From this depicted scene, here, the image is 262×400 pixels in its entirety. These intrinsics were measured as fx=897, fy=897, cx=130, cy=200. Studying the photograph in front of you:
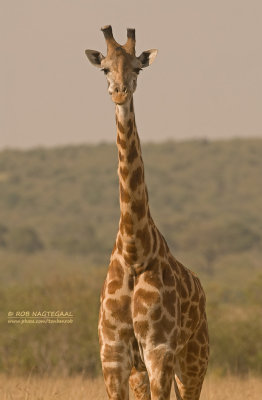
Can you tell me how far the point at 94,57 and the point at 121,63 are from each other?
67cm

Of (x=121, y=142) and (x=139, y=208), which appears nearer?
(x=121, y=142)

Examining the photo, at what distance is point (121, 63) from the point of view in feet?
25.8

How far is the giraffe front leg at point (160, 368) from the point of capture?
818cm

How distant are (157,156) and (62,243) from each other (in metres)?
44.3

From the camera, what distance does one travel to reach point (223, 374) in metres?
20.4

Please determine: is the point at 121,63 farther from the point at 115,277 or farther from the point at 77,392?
the point at 77,392

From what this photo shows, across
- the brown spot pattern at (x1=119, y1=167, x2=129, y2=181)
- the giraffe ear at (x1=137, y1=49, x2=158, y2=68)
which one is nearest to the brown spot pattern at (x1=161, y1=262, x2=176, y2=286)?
the brown spot pattern at (x1=119, y1=167, x2=129, y2=181)

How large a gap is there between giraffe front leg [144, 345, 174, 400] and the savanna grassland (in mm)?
3244

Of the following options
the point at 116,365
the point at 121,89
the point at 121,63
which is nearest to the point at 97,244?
the point at 116,365

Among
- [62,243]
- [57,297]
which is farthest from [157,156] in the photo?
[57,297]

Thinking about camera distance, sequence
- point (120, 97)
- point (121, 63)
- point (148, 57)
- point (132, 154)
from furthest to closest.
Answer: point (148, 57) → point (132, 154) → point (121, 63) → point (120, 97)

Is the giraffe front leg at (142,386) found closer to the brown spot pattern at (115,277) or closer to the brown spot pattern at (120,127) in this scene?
the brown spot pattern at (115,277)

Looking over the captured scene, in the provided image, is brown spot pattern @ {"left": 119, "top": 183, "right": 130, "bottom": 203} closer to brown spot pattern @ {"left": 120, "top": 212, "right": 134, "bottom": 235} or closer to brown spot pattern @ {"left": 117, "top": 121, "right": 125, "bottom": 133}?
brown spot pattern @ {"left": 120, "top": 212, "right": 134, "bottom": 235}

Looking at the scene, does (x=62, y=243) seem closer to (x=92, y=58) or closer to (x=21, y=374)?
(x=21, y=374)
